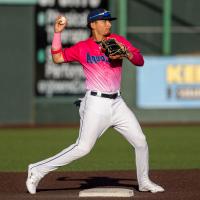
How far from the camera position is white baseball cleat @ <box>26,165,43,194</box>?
8836 millimetres

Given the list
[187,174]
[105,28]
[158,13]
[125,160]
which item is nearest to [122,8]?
[158,13]

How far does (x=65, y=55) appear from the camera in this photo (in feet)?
29.1

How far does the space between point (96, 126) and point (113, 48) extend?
815 mm

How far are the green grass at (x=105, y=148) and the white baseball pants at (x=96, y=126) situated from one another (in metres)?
3.08

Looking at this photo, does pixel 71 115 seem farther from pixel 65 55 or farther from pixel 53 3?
pixel 65 55

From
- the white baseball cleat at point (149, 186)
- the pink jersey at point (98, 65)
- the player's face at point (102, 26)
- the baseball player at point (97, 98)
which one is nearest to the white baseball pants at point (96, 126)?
the baseball player at point (97, 98)

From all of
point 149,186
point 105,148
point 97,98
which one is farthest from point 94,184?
point 105,148

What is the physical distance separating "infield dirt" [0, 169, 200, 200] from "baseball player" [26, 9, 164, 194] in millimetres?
326

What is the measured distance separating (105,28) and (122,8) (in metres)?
13.2

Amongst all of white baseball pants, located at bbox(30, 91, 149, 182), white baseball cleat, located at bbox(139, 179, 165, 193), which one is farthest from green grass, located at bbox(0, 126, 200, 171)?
white baseball pants, located at bbox(30, 91, 149, 182)

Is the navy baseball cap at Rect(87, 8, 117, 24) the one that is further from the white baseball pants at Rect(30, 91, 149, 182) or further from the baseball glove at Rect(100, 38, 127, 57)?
the white baseball pants at Rect(30, 91, 149, 182)

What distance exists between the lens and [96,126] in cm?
869

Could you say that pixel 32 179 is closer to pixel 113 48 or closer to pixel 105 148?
pixel 113 48

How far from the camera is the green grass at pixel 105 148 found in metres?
12.5
